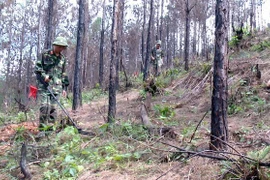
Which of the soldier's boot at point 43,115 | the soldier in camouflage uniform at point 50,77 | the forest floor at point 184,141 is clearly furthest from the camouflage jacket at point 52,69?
the forest floor at point 184,141

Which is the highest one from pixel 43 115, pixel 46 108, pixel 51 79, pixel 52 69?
pixel 52 69

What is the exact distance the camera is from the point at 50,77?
5.39m

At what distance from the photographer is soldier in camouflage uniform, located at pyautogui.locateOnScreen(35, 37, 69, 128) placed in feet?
17.2

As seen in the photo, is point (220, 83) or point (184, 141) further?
point (184, 141)

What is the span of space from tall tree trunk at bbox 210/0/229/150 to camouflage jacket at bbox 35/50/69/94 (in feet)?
10.1

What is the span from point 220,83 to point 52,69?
320 cm

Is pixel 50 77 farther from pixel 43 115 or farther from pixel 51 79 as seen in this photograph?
pixel 43 115

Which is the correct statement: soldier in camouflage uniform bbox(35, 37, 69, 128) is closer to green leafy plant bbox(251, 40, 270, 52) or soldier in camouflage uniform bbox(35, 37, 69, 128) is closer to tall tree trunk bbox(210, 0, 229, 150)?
tall tree trunk bbox(210, 0, 229, 150)

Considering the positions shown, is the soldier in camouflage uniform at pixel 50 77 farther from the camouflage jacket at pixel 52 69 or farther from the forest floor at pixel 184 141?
the forest floor at pixel 184 141

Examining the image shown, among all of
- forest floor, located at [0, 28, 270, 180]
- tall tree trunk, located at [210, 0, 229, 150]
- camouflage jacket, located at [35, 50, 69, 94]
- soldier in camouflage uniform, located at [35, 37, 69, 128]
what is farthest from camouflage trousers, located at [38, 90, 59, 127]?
tall tree trunk, located at [210, 0, 229, 150]

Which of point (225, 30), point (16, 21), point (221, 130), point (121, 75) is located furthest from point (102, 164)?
point (16, 21)

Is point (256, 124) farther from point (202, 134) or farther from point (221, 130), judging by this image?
point (221, 130)

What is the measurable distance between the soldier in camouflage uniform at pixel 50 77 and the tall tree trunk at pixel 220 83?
9.24 feet

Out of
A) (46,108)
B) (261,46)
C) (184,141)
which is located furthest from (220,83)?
(261,46)
